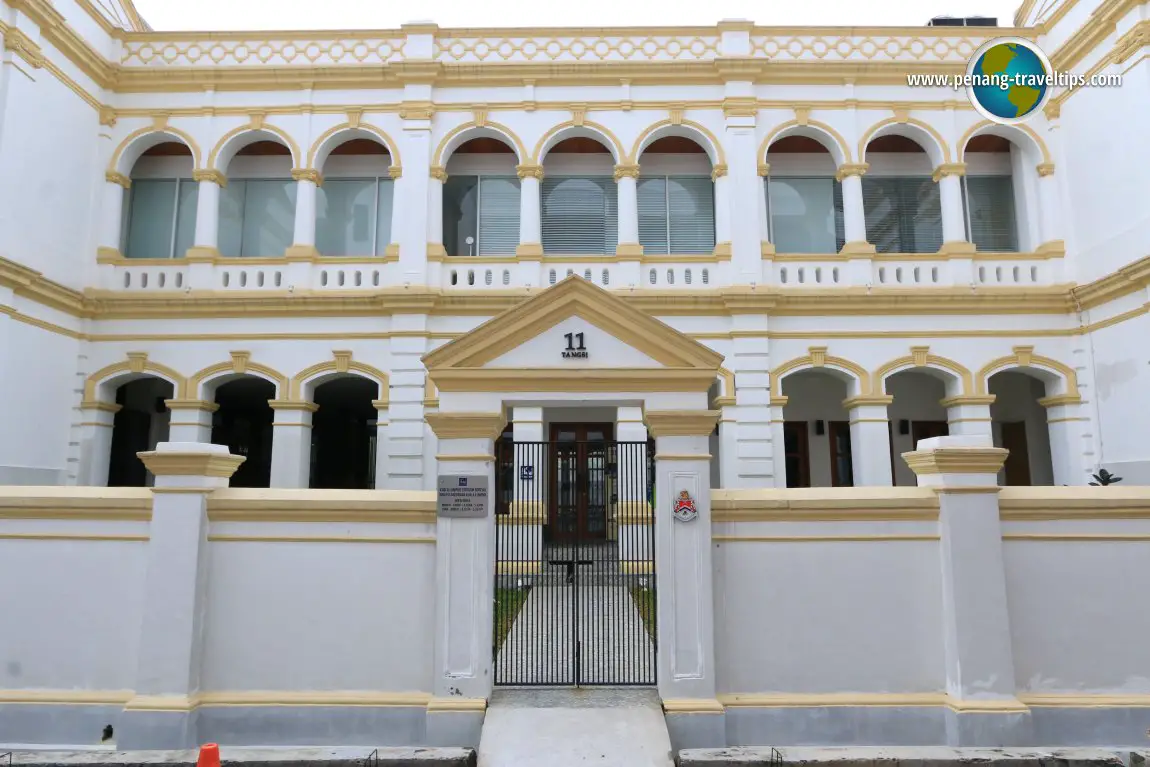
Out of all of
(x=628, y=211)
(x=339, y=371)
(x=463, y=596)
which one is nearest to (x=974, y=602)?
(x=463, y=596)

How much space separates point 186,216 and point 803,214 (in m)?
13.0

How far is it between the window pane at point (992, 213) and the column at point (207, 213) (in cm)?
1549

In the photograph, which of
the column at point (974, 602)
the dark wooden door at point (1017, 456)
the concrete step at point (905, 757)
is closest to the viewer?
the concrete step at point (905, 757)

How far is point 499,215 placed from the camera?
1543 centimetres

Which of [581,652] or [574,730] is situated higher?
[581,652]

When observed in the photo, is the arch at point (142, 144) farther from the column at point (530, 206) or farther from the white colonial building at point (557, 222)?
the column at point (530, 206)

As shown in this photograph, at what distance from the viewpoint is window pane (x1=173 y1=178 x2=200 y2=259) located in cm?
1515

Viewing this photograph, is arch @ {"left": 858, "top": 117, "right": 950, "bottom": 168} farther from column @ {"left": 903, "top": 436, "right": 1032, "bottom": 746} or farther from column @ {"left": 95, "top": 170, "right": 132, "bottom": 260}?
column @ {"left": 95, "top": 170, "right": 132, "bottom": 260}

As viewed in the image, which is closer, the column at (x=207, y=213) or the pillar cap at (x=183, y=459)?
the pillar cap at (x=183, y=459)

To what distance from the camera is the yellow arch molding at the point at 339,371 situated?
1380 cm

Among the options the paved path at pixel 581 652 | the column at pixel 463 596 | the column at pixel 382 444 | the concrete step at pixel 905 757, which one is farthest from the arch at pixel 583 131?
the concrete step at pixel 905 757

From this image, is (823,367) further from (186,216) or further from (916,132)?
(186,216)

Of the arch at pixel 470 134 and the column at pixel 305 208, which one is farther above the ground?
the arch at pixel 470 134

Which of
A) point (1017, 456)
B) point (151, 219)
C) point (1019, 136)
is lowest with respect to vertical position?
point (1017, 456)
